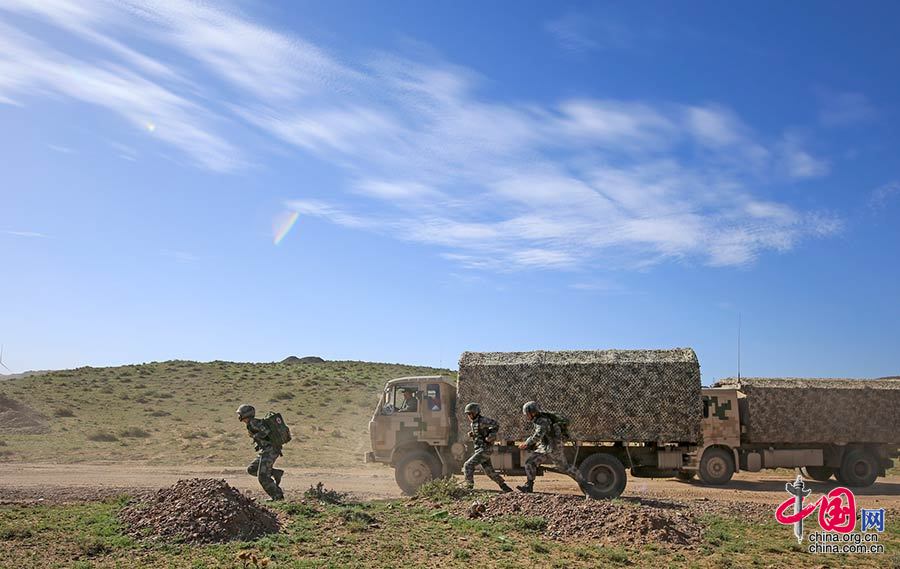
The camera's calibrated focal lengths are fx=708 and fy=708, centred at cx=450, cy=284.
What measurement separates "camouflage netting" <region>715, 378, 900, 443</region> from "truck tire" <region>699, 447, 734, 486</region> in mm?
869

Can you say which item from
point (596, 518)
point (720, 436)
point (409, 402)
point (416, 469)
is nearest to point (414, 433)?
point (409, 402)

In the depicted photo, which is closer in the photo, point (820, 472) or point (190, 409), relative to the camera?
point (820, 472)

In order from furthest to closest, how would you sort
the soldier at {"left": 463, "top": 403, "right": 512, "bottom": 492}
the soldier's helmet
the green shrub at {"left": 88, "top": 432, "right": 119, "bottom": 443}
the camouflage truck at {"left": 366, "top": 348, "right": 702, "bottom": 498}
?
the green shrub at {"left": 88, "top": 432, "right": 119, "bottom": 443} → the camouflage truck at {"left": 366, "top": 348, "right": 702, "bottom": 498} → the soldier at {"left": 463, "top": 403, "right": 512, "bottom": 492} → the soldier's helmet

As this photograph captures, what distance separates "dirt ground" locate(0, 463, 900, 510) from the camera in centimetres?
1708

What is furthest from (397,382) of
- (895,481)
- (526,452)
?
(895,481)

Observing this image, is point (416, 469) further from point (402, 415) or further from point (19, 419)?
point (19, 419)

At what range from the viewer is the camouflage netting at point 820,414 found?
1988 centimetres

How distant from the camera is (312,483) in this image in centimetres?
2055

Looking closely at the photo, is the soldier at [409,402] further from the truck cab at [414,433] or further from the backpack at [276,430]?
the backpack at [276,430]

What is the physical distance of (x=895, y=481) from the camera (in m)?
22.1

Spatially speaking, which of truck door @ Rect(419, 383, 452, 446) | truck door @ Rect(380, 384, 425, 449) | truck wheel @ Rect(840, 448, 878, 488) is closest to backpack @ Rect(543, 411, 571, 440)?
truck door @ Rect(419, 383, 452, 446)

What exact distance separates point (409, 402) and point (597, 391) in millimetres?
4690

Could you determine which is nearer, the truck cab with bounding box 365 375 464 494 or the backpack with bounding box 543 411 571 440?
the backpack with bounding box 543 411 571 440

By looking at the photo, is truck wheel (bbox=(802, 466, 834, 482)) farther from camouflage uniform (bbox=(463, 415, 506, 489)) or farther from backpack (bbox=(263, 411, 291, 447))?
backpack (bbox=(263, 411, 291, 447))
